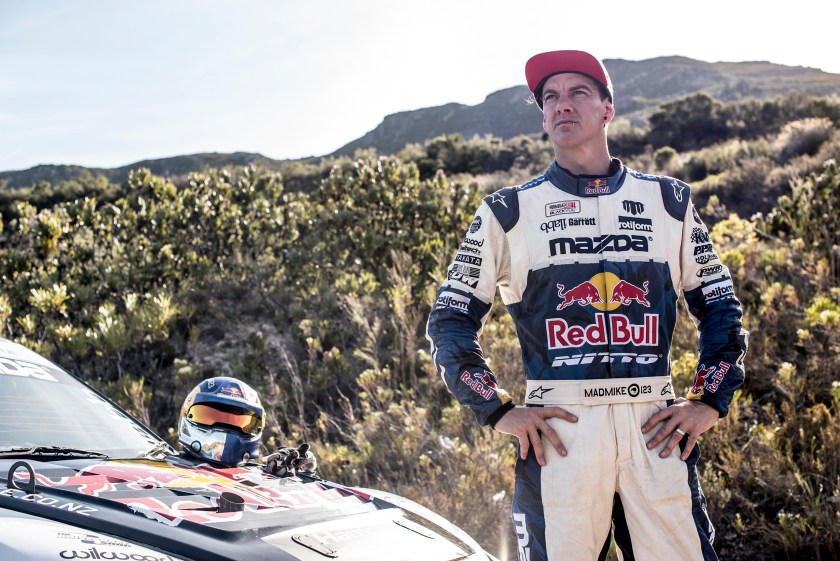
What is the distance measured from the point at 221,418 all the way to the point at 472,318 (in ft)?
5.06

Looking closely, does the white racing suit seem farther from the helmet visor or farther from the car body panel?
the helmet visor

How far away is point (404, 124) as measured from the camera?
216 ft

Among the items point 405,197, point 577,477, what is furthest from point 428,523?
point 405,197

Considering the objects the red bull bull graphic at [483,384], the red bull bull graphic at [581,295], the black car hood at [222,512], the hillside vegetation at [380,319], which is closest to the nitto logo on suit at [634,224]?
the red bull bull graphic at [581,295]

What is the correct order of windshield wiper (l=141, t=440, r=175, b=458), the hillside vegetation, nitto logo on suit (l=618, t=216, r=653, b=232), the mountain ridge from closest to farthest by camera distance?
nitto logo on suit (l=618, t=216, r=653, b=232), windshield wiper (l=141, t=440, r=175, b=458), the hillside vegetation, the mountain ridge

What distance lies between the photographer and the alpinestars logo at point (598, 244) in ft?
8.05

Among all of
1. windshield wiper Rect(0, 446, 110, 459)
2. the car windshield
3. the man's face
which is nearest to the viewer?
the man's face

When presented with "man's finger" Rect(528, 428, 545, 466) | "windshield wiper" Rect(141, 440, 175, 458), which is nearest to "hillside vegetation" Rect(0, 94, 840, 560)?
"windshield wiper" Rect(141, 440, 175, 458)

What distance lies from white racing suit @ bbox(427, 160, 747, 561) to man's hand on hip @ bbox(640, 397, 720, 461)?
3cm

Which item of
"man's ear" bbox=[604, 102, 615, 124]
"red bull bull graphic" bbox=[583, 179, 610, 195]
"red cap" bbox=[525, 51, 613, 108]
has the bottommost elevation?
"red bull bull graphic" bbox=[583, 179, 610, 195]

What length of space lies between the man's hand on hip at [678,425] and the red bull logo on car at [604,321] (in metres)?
0.22

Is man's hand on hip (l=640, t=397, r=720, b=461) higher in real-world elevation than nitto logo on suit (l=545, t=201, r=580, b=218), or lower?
lower

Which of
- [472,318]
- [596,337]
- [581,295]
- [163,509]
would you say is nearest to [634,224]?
[581,295]

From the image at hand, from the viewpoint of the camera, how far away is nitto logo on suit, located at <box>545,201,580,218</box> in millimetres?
2508
